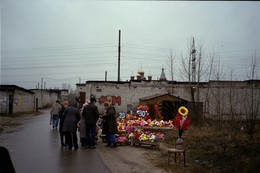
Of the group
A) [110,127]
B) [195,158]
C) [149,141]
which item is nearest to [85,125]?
[110,127]

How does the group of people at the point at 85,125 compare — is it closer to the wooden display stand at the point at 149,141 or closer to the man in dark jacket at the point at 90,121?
the man in dark jacket at the point at 90,121

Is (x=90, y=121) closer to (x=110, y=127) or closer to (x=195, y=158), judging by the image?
(x=110, y=127)

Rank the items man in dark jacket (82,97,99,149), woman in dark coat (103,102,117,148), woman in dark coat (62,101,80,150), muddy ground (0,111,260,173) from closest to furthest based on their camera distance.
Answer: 1. muddy ground (0,111,260,173)
2. woman in dark coat (62,101,80,150)
3. man in dark jacket (82,97,99,149)
4. woman in dark coat (103,102,117,148)

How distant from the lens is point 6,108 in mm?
35625

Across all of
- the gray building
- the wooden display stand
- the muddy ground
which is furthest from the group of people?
the gray building

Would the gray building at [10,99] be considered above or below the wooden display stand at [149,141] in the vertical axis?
above

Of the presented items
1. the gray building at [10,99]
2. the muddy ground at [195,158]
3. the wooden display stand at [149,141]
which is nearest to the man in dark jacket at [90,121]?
the muddy ground at [195,158]

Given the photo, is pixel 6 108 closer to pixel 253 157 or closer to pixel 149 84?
pixel 149 84

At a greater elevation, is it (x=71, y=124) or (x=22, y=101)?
(x=22, y=101)

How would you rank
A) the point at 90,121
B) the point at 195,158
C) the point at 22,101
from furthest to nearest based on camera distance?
1. the point at 22,101
2. the point at 90,121
3. the point at 195,158

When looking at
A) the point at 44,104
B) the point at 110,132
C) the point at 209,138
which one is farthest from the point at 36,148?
the point at 44,104

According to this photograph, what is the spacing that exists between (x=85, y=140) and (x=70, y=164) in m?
3.89

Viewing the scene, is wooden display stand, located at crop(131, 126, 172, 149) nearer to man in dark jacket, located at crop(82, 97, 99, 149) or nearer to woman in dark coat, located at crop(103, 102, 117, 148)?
woman in dark coat, located at crop(103, 102, 117, 148)

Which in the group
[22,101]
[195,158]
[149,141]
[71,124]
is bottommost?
[195,158]
